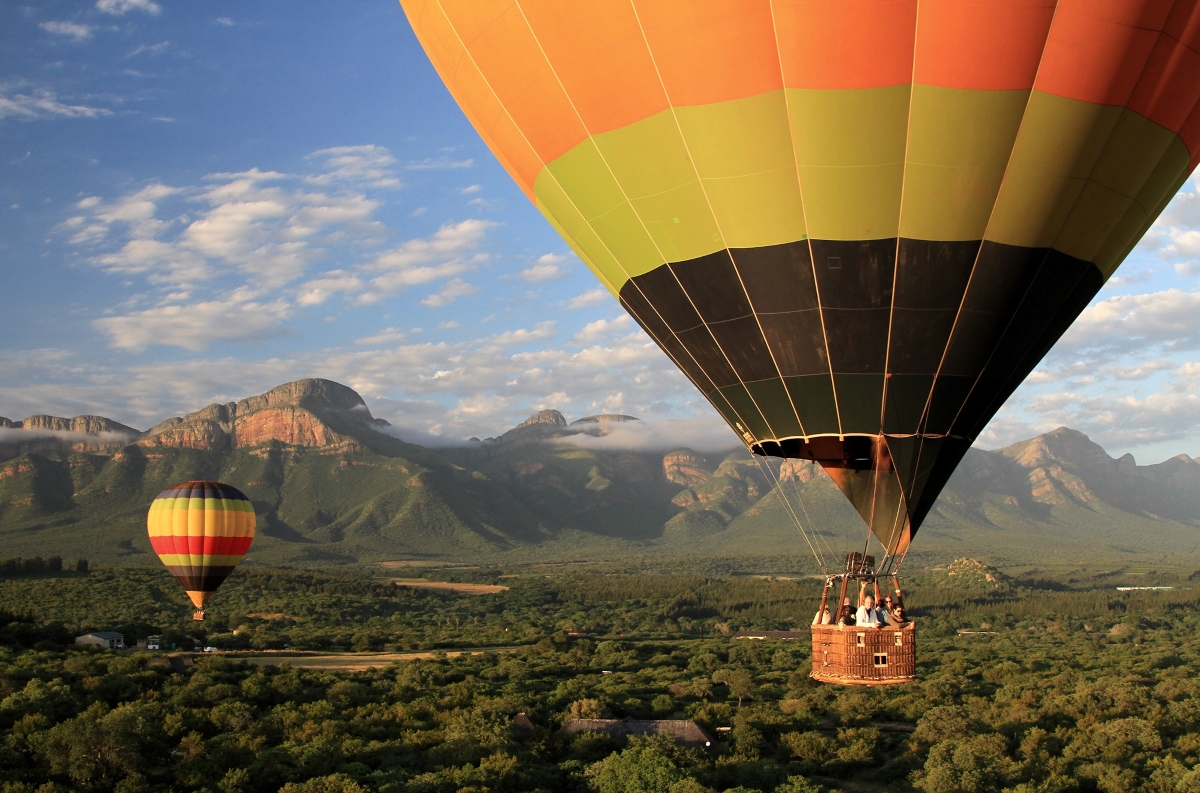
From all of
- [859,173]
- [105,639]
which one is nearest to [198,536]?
[105,639]

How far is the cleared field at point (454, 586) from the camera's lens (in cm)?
13325

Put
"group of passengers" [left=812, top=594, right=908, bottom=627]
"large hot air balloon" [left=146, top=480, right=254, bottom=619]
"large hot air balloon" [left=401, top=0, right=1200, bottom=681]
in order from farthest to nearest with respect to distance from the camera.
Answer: "large hot air balloon" [left=146, top=480, right=254, bottom=619]
"group of passengers" [left=812, top=594, right=908, bottom=627]
"large hot air balloon" [left=401, top=0, right=1200, bottom=681]

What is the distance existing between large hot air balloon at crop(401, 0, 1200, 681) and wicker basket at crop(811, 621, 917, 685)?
1.33 metres

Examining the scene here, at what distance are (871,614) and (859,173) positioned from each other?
15.0ft

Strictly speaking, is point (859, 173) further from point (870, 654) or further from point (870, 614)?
→ point (870, 654)

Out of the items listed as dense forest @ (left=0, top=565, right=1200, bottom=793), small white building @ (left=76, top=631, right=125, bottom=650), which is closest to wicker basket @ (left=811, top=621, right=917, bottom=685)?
dense forest @ (left=0, top=565, right=1200, bottom=793)

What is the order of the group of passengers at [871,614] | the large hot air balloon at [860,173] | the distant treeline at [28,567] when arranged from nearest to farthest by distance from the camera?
1. the large hot air balloon at [860,173]
2. the group of passengers at [871,614]
3. the distant treeline at [28,567]

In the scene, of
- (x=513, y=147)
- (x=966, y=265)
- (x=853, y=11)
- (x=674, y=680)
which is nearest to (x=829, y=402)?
(x=966, y=265)

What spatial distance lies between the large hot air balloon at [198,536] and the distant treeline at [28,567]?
182 feet

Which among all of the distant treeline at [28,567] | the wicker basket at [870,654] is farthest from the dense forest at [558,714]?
the distant treeline at [28,567]

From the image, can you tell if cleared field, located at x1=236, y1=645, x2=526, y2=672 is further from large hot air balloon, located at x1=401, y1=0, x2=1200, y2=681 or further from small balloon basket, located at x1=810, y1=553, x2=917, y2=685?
small balloon basket, located at x1=810, y1=553, x2=917, y2=685

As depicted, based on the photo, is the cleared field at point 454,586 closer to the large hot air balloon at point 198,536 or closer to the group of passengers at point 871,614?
the large hot air balloon at point 198,536

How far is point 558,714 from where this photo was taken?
39.2 metres

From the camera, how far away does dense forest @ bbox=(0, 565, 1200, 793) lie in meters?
28.2
